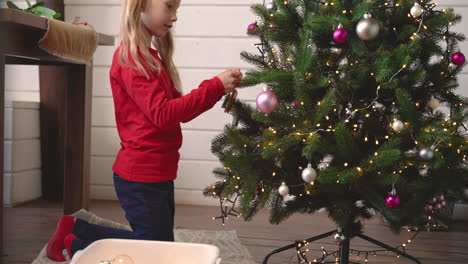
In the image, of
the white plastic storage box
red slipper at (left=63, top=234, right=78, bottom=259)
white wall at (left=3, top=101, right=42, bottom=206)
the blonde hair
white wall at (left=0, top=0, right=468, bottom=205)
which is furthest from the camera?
white wall at (left=0, top=0, right=468, bottom=205)

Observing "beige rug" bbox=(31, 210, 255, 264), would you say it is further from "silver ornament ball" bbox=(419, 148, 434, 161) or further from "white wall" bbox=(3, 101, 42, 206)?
"silver ornament ball" bbox=(419, 148, 434, 161)

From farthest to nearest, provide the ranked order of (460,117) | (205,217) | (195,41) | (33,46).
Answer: (195,41), (205,217), (33,46), (460,117)

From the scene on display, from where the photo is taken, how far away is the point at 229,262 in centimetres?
188

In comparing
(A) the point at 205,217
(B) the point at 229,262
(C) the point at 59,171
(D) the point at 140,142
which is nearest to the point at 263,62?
(D) the point at 140,142

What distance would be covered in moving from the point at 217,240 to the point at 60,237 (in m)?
0.68

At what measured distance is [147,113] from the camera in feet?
5.02

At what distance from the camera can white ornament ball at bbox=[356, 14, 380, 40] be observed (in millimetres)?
1318

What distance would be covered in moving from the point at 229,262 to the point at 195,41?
1397mm

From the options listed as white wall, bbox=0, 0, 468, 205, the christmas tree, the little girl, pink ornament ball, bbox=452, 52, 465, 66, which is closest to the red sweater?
the little girl

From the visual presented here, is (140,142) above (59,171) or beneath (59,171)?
above

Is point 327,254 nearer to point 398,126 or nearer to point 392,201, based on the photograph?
point 392,201

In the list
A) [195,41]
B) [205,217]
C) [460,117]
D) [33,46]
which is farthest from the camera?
[195,41]

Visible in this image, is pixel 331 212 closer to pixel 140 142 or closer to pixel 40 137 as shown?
pixel 140 142

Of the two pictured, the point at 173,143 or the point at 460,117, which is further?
the point at 173,143
